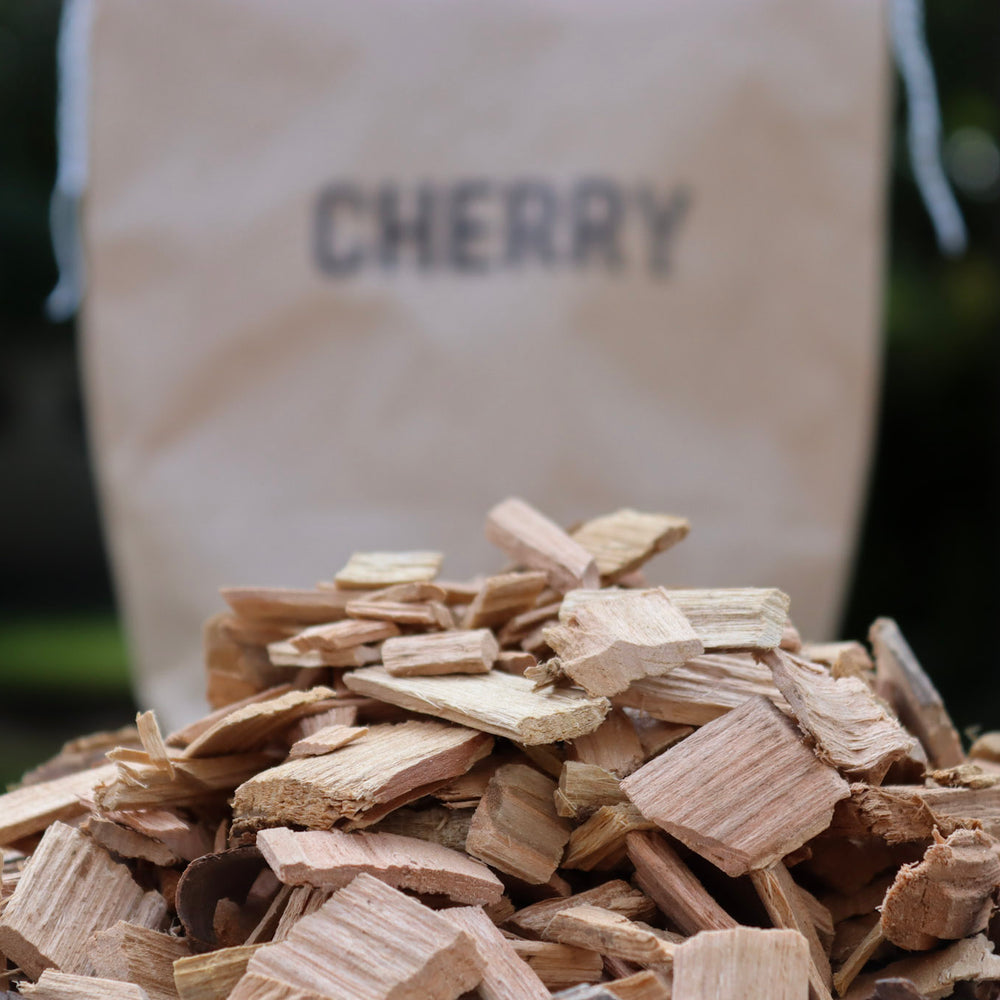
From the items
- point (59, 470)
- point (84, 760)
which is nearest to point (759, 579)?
point (84, 760)

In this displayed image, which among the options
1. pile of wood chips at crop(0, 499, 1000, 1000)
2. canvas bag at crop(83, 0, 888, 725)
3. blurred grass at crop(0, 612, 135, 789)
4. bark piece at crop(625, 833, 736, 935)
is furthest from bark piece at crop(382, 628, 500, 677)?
blurred grass at crop(0, 612, 135, 789)

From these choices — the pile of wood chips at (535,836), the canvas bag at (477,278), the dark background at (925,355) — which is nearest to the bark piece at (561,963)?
the pile of wood chips at (535,836)

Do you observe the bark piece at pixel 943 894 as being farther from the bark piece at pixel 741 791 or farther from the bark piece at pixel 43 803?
the bark piece at pixel 43 803

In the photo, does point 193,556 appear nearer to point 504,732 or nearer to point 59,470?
point 504,732

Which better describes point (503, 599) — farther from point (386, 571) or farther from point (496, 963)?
point (496, 963)

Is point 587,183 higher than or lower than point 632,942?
higher

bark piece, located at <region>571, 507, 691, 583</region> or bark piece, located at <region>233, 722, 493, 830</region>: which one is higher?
bark piece, located at <region>571, 507, 691, 583</region>

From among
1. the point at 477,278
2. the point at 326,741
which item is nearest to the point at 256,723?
the point at 326,741

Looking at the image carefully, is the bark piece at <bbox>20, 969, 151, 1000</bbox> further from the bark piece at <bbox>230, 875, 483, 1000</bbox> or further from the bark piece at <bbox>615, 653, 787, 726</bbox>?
the bark piece at <bbox>615, 653, 787, 726</bbox>
